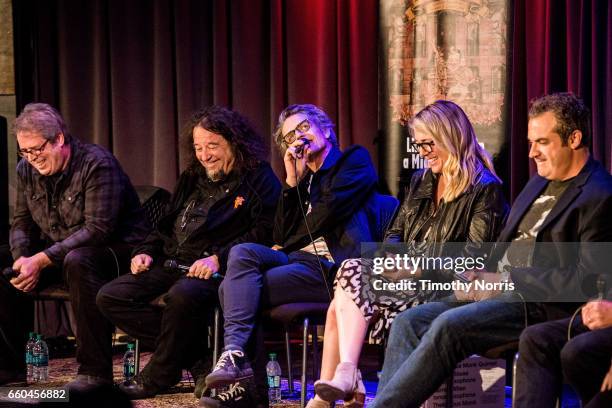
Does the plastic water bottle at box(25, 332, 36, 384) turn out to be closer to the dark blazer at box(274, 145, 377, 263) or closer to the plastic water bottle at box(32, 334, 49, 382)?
the plastic water bottle at box(32, 334, 49, 382)

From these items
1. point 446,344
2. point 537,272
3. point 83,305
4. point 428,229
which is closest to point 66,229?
point 83,305

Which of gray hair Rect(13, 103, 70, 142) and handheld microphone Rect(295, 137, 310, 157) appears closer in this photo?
handheld microphone Rect(295, 137, 310, 157)

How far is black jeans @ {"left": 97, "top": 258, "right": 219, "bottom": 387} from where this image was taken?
3.96 metres

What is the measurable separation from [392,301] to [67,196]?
1.82m

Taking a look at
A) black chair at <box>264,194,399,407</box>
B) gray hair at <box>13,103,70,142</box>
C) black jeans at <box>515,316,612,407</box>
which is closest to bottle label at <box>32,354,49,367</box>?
gray hair at <box>13,103,70,142</box>

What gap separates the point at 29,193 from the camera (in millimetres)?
4621

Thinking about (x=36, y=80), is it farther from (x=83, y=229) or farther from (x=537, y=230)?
(x=537, y=230)

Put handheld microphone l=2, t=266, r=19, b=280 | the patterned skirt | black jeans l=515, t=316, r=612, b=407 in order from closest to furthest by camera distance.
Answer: black jeans l=515, t=316, r=612, b=407, the patterned skirt, handheld microphone l=2, t=266, r=19, b=280

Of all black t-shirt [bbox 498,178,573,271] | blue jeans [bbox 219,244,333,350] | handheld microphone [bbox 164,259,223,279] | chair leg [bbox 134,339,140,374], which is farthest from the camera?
chair leg [bbox 134,339,140,374]

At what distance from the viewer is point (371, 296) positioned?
11.3 feet

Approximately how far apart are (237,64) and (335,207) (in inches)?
68.2

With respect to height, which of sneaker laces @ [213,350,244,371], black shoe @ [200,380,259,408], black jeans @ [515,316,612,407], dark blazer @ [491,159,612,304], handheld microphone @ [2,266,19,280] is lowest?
black shoe @ [200,380,259,408]

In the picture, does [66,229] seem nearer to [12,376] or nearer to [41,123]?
[41,123]

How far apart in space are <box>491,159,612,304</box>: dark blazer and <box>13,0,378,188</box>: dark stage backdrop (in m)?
2.10
